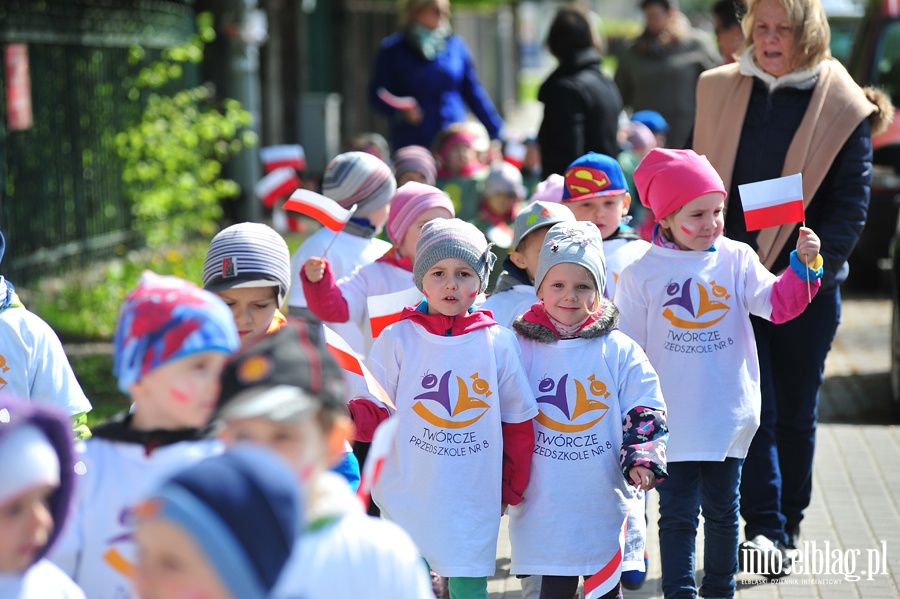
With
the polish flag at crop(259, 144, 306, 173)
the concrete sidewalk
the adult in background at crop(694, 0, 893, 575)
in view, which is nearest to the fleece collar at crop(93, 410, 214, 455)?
the concrete sidewalk

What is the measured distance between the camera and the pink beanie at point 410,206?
563cm

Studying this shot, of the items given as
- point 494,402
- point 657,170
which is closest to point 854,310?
point 657,170

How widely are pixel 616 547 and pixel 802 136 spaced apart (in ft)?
6.24

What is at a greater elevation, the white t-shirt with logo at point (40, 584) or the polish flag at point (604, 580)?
the white t-shirt with logo at point (40, 584)

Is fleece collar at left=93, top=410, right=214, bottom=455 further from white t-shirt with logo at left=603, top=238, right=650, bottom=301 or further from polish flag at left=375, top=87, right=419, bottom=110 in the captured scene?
polish flag at left=375, top=87, right=419, bottom=110

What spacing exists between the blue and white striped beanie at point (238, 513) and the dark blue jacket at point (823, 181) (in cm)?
348

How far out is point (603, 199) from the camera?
5.50 m

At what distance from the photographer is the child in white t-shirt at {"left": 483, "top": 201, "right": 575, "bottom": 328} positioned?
16.4ft

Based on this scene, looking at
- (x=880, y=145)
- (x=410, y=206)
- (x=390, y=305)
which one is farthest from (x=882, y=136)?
(x=390, y=305)

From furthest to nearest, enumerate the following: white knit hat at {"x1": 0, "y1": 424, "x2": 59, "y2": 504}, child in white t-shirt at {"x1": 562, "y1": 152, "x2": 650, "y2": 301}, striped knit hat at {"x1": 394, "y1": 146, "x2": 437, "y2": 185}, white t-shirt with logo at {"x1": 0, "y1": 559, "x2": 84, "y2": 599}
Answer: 1. striped knit hat at {"x1": 394, "y1": 146, "x2": 437, "y2": 185}
2. child in white t-shirt at {"x1": 562, "y1": 152, "x2": 650, "y2": 301}
3. white t-shirt with logo at {"x1": 0, "y1": 559, "x2": 84, "y2": 599}
4. white knit hat at {"x1": 0, "y1": 424, "x2": 59, "y2": 504}

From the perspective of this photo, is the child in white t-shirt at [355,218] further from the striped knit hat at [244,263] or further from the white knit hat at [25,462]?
the white knit hat at [25,462]

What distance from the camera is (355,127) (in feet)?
73.3

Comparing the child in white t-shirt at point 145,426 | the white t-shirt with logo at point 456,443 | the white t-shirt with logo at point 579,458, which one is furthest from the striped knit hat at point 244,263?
the child in white t-shirt at point 145,426

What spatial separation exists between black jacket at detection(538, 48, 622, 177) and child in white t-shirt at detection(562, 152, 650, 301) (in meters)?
1.70
